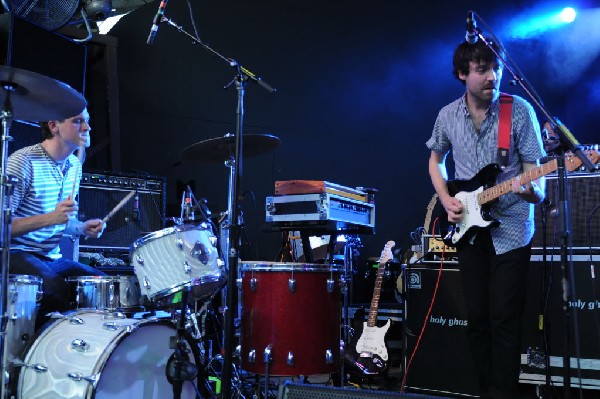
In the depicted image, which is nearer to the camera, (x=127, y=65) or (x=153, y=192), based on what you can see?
(x=153, y=192)

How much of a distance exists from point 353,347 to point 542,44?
555 centimetres

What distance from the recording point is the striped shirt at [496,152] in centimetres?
317

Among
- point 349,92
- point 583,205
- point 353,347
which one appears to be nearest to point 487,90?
point 583,205

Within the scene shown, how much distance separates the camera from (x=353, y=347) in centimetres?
557

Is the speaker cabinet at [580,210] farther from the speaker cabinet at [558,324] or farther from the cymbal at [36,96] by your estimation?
the cymbal at [36,96]

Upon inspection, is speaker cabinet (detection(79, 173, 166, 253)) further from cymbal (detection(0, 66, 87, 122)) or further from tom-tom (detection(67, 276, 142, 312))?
cymbal (detection(0, 66, 87, 122))

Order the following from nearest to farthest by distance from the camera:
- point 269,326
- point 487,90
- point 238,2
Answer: point 487,90, point 269,326, point 238,2

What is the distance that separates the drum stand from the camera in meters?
3.21

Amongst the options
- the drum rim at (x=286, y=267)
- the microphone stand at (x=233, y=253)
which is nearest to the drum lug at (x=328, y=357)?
the drum rim at (x=286, y=267)

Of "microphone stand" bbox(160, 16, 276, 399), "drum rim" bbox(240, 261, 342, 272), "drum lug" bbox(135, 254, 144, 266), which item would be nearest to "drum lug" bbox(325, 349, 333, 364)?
"drum rim" bbox(240, 261, 342, 272)

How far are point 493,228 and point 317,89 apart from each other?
4.88 metres

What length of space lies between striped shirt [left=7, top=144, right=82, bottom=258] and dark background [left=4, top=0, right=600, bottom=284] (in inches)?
72.9

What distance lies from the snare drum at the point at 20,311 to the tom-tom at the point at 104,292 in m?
0.28

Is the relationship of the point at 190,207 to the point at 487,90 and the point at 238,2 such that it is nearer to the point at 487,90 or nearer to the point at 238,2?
the point at 487,90
